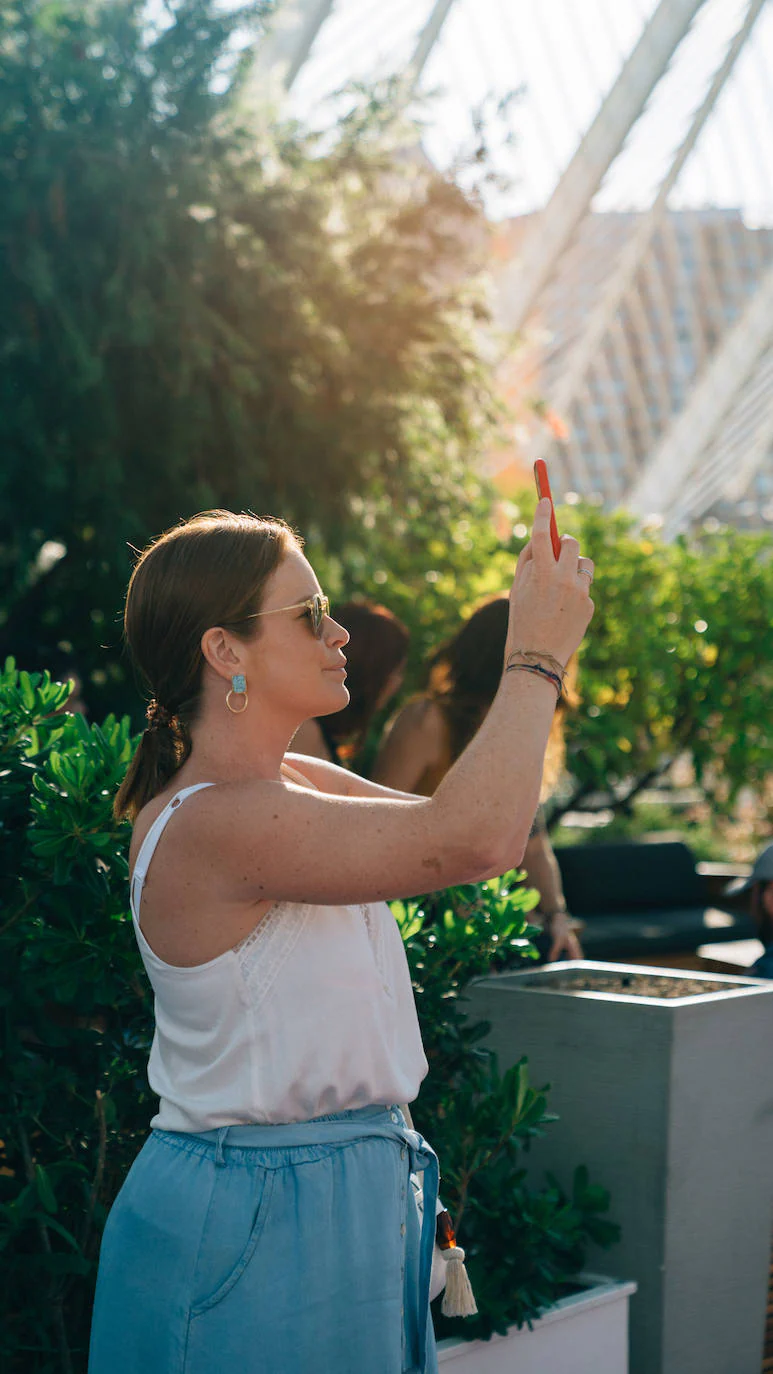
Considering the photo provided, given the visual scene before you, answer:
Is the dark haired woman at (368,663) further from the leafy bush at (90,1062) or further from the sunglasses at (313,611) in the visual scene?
the sunglasses at (313,611)

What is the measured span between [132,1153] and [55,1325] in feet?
1.01

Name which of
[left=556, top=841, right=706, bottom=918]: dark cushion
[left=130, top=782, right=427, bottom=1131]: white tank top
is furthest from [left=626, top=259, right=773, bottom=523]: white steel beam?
[left=130, top=782, right=427, bottom=1131]: white tank top

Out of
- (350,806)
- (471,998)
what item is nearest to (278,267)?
(471,998)

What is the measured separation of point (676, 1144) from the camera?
2.72 meters

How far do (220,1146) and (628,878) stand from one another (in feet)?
23.5

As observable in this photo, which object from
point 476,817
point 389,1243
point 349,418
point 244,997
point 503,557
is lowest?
point 389,1243

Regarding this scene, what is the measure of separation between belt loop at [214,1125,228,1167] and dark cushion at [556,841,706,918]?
671 cm

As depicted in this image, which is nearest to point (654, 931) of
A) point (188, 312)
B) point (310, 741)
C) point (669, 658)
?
point (669, 658)

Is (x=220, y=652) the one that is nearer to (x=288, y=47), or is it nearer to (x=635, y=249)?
(x=288, y=47)

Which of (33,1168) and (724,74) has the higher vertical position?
(724,74)

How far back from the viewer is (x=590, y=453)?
1872 cm

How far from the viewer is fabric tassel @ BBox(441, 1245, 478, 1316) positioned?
1.83m

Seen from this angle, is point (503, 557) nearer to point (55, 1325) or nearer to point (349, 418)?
point (349, 418)

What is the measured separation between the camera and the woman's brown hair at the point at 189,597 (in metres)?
1.57
